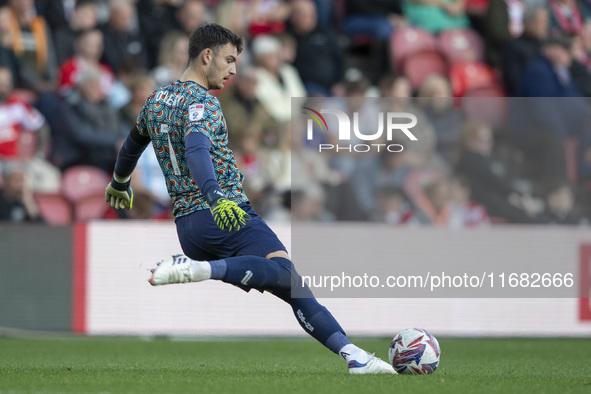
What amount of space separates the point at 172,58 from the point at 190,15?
0.90 meters

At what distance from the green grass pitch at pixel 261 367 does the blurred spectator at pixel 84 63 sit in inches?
139

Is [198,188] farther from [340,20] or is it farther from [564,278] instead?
[340,20]

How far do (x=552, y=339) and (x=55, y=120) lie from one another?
6.36m

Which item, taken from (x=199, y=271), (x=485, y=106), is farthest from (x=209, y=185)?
(x=485, y=106)

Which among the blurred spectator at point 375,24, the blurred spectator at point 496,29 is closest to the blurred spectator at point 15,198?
the blurred spectator at point 375,24

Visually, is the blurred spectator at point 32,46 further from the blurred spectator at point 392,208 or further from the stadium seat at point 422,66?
the stadium seat at point 422,66

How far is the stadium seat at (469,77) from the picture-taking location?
14602mm

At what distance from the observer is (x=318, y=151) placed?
42.3 ft

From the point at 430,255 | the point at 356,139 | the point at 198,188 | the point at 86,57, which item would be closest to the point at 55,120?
the point at 86,57

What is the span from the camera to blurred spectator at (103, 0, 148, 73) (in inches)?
537

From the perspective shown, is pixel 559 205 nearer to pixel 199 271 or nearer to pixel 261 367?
pixel 261 367

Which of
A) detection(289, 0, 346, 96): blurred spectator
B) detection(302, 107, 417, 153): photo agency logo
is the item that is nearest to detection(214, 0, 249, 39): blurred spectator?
detection(289, 0, 346, 96): blurred spectator

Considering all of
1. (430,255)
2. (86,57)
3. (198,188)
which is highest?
(86,57)

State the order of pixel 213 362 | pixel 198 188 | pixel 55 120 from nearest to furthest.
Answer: pixel 198 188 < pixel 213 362 < pixel 55 120
